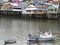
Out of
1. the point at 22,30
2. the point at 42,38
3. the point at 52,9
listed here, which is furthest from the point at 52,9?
the point at 42,38

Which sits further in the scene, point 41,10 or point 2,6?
point 2,6

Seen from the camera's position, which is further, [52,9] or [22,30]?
[52,9]

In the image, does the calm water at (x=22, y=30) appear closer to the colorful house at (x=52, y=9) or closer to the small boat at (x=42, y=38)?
the small boat at (x=42, y=38)

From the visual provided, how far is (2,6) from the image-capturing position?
71562 mm

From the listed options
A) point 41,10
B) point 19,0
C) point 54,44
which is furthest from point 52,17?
point 54,44

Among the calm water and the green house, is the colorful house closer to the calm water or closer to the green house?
the green house

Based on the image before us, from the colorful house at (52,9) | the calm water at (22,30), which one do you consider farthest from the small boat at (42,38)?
the colorful house at (52,9)

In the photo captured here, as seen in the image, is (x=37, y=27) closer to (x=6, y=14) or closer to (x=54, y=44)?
(x=54, y=44)

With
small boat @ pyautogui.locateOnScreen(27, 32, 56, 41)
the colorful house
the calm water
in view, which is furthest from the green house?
small boat @ pyautogui.locateOnScreen(27, 32, 56, 41)

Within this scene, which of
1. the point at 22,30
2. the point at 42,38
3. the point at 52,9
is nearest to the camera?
the point at 42,38

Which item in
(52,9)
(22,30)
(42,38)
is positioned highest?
(42,38)

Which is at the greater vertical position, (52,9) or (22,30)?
(22,30)

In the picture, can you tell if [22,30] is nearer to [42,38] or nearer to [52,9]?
[42,38]

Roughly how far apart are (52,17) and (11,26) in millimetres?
14030
